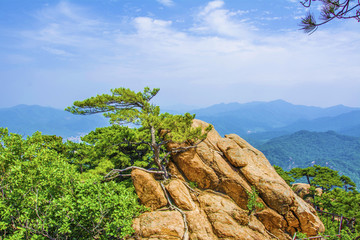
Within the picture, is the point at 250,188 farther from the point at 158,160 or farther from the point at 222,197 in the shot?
the point at 158,160

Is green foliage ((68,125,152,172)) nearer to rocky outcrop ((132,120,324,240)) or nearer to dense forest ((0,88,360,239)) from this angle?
dense forest ((0,88,360,239))

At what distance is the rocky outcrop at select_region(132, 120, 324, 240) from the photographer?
37.9 feet

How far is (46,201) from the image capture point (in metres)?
8.59

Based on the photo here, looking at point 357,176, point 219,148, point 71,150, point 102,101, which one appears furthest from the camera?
point 357,176

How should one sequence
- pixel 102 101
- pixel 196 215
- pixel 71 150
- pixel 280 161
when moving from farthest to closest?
pixel 280 161
pixel 71 150
pixel 102 101
pixel 196 215

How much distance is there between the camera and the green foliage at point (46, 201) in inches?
325

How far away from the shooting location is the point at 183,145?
1537cm

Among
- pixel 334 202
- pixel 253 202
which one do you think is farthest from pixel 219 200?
pixel 334 202

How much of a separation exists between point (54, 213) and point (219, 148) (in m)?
11.5

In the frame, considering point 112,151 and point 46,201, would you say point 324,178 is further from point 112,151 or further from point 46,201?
point 46,201

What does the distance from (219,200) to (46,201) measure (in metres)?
10.0

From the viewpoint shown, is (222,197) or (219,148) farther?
(219,148)

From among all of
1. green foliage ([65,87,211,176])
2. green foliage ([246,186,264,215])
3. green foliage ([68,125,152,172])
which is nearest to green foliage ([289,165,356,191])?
green foliage ([246,186,264,215])

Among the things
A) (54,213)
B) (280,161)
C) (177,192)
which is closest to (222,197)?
(177,192)
